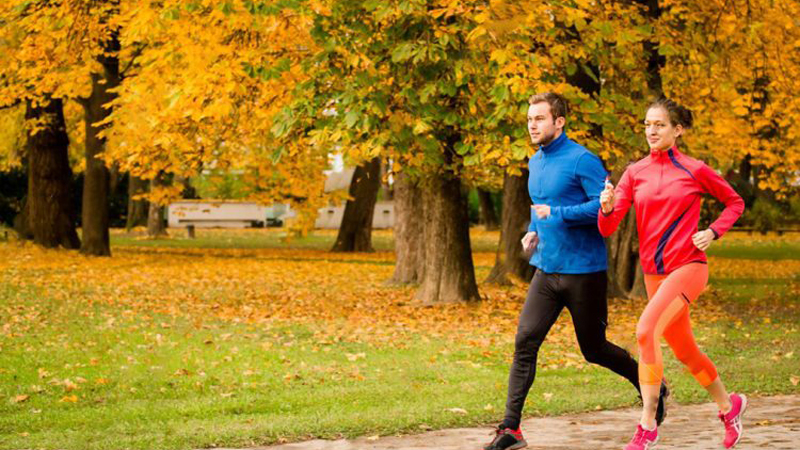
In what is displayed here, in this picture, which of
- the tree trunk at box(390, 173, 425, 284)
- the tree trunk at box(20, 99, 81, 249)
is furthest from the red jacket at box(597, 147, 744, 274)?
the tree trunk at box(20, 99, 81, 249)

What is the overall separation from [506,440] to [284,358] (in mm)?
5146

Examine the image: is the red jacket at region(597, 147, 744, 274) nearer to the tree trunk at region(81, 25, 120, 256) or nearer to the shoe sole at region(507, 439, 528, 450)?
the shoe sole at region(507, 439, 528, 450)

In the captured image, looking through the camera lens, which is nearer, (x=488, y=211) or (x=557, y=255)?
(x=557, y=255)

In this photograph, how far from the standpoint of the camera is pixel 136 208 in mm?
53688

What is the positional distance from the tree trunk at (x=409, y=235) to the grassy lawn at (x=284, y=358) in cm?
62

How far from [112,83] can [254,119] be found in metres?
11.4

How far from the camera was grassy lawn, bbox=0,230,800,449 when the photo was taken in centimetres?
795

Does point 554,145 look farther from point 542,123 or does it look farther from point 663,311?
point 663,311

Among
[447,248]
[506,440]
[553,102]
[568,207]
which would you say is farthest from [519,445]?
[447,248]

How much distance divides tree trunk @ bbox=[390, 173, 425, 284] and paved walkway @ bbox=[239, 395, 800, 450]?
14.0m

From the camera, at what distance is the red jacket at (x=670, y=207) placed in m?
6.23

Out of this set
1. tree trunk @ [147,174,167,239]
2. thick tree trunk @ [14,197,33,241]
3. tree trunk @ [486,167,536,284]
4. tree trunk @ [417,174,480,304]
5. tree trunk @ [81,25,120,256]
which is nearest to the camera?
tree trunk @ [417,174,480,304]

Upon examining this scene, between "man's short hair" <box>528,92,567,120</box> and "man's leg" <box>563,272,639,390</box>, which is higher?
"man's short hair" <box>528,92,567,120</box>

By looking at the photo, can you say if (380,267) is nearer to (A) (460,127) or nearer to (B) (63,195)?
(B) (63,195)
